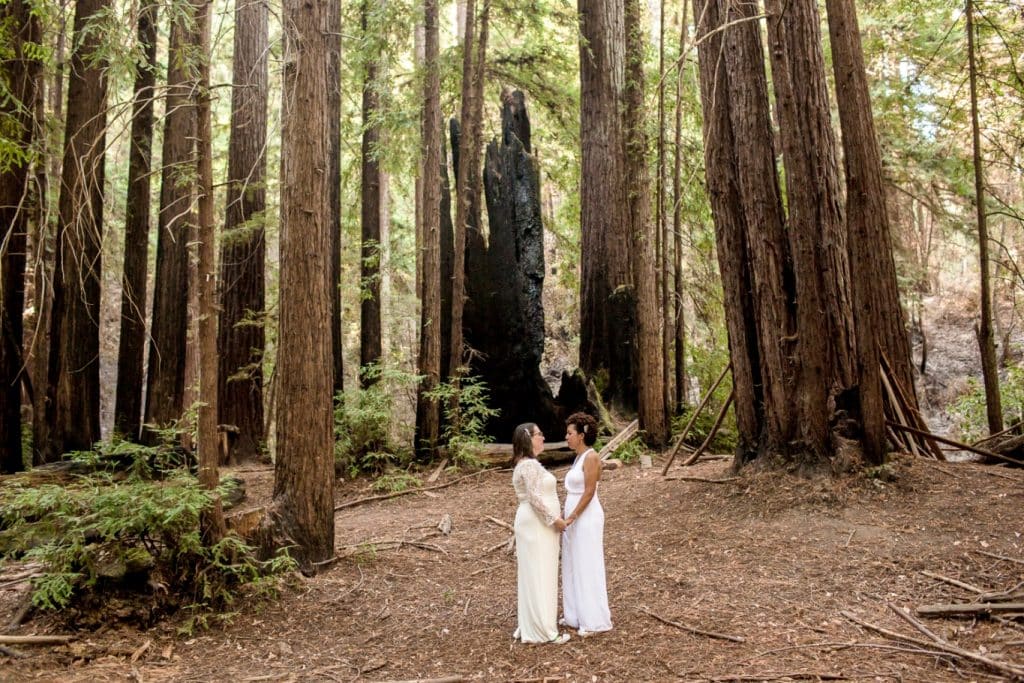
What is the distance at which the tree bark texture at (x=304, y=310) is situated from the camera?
6742 mm

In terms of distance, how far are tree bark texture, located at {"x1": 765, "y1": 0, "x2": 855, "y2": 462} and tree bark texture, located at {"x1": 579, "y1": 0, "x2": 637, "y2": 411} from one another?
5.09 meters

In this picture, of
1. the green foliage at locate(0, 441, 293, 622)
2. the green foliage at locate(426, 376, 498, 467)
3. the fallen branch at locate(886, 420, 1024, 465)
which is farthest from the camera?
the green foliage at locate(426, 376, 498, 467)

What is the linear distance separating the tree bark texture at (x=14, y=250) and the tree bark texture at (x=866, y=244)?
938cm

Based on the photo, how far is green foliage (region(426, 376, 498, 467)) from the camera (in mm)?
11648

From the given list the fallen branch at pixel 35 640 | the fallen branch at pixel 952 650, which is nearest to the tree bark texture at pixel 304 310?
the fallen branch at pixel 35 640

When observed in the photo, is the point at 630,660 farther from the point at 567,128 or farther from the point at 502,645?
the point at 567,128

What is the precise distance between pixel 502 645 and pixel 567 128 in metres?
11.8

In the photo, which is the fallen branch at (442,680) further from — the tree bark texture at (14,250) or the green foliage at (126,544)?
the tree bark texture at (14,250)

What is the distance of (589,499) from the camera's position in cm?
543

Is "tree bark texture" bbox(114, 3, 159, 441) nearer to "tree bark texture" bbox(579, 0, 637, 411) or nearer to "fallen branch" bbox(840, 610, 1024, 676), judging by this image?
"tree bark texture" bbox(579, 0, 637, 411)

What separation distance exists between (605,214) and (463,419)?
4.33 m

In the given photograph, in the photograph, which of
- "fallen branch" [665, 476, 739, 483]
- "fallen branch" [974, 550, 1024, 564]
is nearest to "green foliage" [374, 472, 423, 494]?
"fallen branch" [665, 476, 739, 483]

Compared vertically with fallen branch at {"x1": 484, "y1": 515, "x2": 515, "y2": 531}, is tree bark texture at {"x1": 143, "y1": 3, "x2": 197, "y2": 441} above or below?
above

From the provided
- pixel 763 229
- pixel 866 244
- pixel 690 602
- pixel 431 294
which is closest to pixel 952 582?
pixel 690 602
